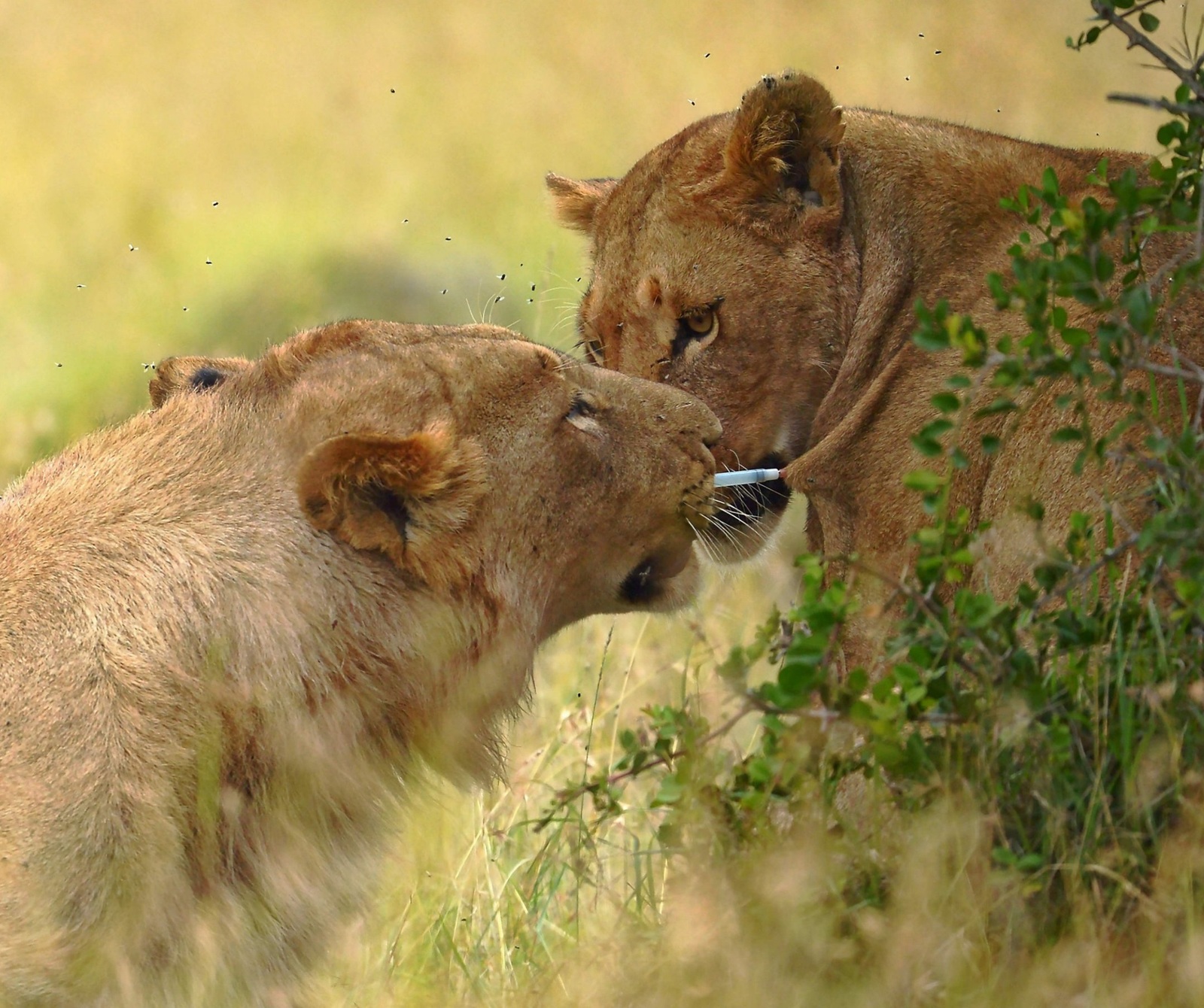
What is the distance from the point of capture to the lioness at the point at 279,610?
290 centimetres

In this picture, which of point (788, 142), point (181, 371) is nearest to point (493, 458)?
point (181, 371)

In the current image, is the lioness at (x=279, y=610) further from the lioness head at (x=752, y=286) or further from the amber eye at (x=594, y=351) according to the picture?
the amber eye at (x=594, y=351)

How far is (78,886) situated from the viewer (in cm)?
284

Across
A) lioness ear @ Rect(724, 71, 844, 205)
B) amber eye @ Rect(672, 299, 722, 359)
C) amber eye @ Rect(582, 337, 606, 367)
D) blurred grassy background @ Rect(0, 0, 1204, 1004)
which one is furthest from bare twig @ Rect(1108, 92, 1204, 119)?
blurred grassy background @ Rect(0, 0, 1204, 1004)

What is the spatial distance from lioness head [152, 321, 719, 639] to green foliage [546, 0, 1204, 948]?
0.66 metres

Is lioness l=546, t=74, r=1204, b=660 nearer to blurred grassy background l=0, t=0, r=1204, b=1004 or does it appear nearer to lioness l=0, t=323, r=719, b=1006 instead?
lioness l=0, t=323, r=719, b=1006

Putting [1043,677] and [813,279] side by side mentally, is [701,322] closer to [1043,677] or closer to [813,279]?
[813,279]

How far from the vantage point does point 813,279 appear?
3992 mm

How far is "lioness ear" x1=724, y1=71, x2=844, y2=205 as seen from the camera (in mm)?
3883

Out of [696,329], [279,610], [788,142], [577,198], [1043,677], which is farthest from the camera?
[577,198]

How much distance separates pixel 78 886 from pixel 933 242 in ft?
8.04

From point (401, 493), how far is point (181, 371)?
2.84 ft

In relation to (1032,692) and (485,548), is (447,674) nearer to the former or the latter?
(485,548)

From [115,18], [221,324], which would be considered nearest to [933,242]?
[221,324]
